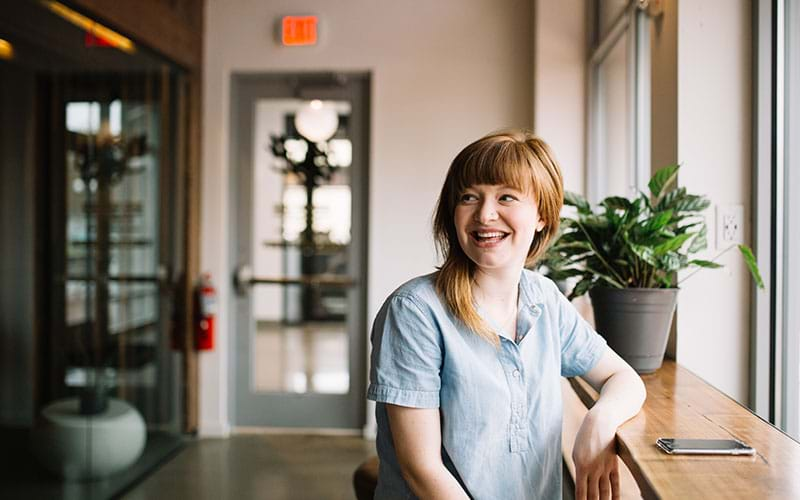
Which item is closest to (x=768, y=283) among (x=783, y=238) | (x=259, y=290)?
(x=783, y=238)

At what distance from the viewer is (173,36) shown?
13.2 feet

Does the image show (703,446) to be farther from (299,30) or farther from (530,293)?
(299,30)

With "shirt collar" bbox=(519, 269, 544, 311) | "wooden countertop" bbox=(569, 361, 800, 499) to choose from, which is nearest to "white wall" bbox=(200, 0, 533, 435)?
"wooden countertop" bbox=(569, 361, 800, 499)

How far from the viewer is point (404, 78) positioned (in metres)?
4.42

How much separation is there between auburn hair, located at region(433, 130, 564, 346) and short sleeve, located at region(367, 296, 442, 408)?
0.24 feet

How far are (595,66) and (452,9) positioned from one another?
3.07 feet

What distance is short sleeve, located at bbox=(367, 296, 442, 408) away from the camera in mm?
1317

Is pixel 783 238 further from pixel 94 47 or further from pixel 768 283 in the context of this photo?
pixel 94 47

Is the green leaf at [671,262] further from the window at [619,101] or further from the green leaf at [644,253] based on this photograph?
the window at [619,101]

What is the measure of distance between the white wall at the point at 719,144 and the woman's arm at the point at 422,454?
1.15m

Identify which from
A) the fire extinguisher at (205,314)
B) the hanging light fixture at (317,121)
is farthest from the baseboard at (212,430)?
the hanging light fixture at (317,121)

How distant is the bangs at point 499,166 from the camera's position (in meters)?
1.36

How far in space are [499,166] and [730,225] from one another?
1087 millimetres

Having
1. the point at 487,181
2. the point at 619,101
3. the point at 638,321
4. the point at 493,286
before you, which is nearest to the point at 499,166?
the point at 487,181
